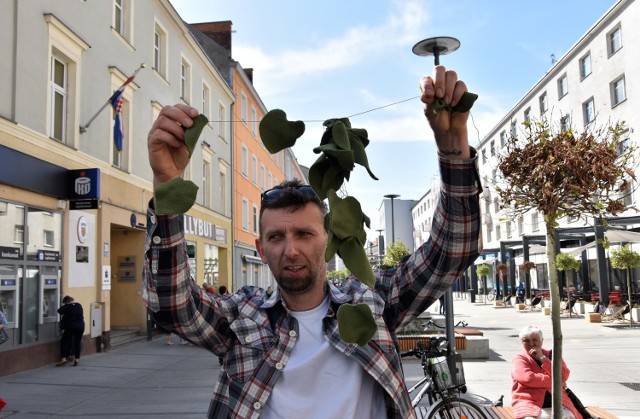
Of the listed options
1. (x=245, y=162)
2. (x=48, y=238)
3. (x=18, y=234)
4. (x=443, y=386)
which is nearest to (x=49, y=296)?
(x=48, y=238)

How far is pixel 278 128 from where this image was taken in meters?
1.25

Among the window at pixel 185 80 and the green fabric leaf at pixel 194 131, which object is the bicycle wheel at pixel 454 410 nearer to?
the green fabric leaf at pixel 194 131

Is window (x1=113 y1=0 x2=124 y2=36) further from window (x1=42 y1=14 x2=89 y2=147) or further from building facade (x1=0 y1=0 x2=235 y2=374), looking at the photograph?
window (x1=42 y1=14 x2=89 y2=147)

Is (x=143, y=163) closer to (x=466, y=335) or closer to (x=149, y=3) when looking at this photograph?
(x=149, y=3)

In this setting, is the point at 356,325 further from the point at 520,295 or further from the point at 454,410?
the point at 520,295

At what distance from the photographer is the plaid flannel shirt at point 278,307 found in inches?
66.4

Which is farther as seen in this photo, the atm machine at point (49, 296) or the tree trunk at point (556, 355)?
the atm machine at point (49, 296)

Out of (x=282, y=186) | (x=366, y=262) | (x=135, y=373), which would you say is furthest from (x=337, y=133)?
(x=135, y=373)

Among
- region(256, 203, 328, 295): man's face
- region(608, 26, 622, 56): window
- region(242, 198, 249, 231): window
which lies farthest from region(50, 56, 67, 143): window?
region(608, 26, 622, 56): window

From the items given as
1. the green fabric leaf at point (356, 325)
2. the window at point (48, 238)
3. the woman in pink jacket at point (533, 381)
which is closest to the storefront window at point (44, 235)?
the window at point (48, 238)

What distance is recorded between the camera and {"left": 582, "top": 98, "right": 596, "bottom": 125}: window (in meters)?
28.6

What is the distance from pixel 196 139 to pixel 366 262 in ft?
1.87

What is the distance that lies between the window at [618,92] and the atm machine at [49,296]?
23420 mm

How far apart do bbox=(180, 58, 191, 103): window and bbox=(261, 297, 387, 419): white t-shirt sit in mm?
20854
